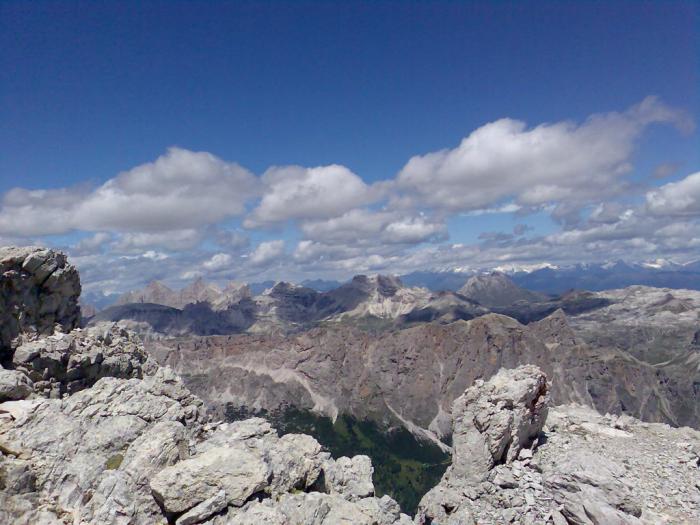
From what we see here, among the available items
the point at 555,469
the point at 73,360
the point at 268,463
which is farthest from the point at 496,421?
the point at 73,360

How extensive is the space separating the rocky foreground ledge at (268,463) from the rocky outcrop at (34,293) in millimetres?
274

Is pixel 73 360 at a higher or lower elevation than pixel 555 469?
higher

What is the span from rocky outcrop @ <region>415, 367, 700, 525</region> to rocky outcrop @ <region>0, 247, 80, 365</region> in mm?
44424

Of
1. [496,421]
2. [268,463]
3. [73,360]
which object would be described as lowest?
[496,421]

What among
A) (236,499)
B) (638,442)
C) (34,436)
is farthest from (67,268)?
(638,442)

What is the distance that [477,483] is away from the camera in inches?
1347

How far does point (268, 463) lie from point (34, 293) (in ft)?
126

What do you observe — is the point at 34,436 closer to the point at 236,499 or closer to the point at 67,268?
the point at 236,499

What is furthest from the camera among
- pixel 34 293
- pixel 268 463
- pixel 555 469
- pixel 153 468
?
pixel 34 293

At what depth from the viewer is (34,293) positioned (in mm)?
47969

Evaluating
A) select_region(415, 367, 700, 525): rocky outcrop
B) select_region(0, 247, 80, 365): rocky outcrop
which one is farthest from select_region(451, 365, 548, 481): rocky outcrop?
select_region(0, 247, 80, 365): rocky outcrop

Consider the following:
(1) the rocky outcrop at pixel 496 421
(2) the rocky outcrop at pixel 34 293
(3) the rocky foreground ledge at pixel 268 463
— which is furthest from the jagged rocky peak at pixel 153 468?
(2) the rocky outcrop at pixel 34 293

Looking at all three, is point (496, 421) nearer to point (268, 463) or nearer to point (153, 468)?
point (268, 463)

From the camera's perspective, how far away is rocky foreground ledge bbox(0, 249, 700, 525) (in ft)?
76.9
